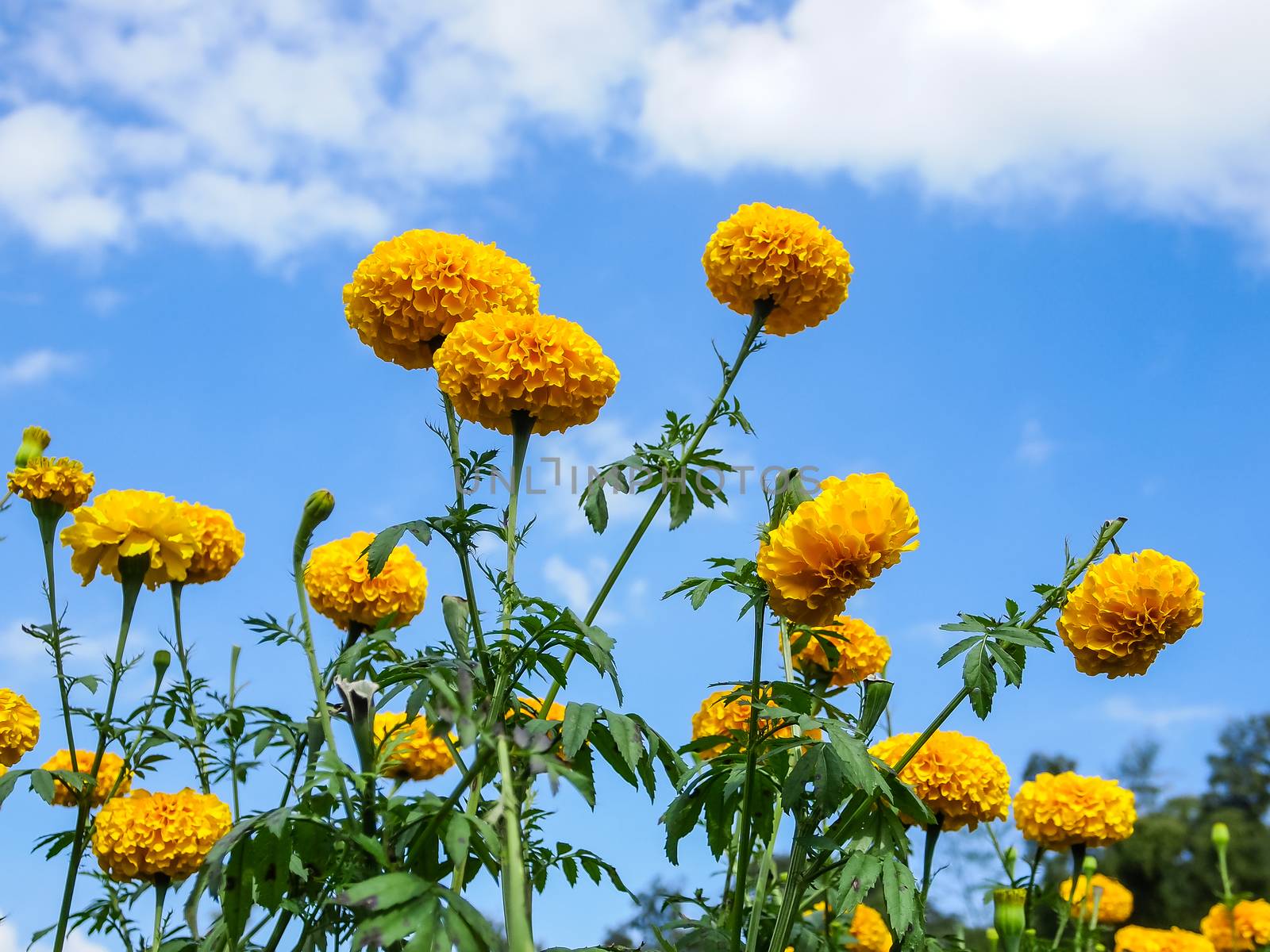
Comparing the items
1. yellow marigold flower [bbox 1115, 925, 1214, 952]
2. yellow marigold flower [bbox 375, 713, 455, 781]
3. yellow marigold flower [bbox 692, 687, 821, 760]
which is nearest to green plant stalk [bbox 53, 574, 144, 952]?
yellow marigold flower [bbox 375, 713, 455, 781]

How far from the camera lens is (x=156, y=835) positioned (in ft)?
10.9

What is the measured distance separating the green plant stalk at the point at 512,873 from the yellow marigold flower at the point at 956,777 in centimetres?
215

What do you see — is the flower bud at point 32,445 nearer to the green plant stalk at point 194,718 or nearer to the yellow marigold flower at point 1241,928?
the green plant stalk at point 194,718

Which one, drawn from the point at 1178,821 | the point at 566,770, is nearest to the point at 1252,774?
the point at 1178,821

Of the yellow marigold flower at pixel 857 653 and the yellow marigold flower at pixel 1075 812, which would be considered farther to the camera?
the yellow marigold flower at pixel 1075 812

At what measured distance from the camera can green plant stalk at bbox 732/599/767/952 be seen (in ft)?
7.85

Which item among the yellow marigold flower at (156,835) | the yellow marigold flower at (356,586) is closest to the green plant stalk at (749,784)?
the yellow marigold flower at (356,586)

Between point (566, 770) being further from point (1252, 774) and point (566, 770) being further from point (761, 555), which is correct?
point (1252, 774)

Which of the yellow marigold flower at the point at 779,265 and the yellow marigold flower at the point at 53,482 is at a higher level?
the yellow marigold flower at the point at 779,265

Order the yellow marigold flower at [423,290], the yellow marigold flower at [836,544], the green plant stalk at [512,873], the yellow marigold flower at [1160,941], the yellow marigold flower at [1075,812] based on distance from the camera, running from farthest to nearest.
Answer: the yellow marigold flower at [1160,941] < the yellow marigold flower at [1075,812] < the yellow marigold flower at [423,290] < the yellow marigold flower at [836,544] < the green plant stalk at [512,873]

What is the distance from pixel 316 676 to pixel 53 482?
180cm

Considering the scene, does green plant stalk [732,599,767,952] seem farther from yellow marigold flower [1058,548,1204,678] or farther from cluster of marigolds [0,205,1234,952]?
yellow marigold flower [1058,548,1204,678]

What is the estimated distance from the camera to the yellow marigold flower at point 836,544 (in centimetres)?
230

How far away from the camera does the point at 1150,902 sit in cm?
1648
